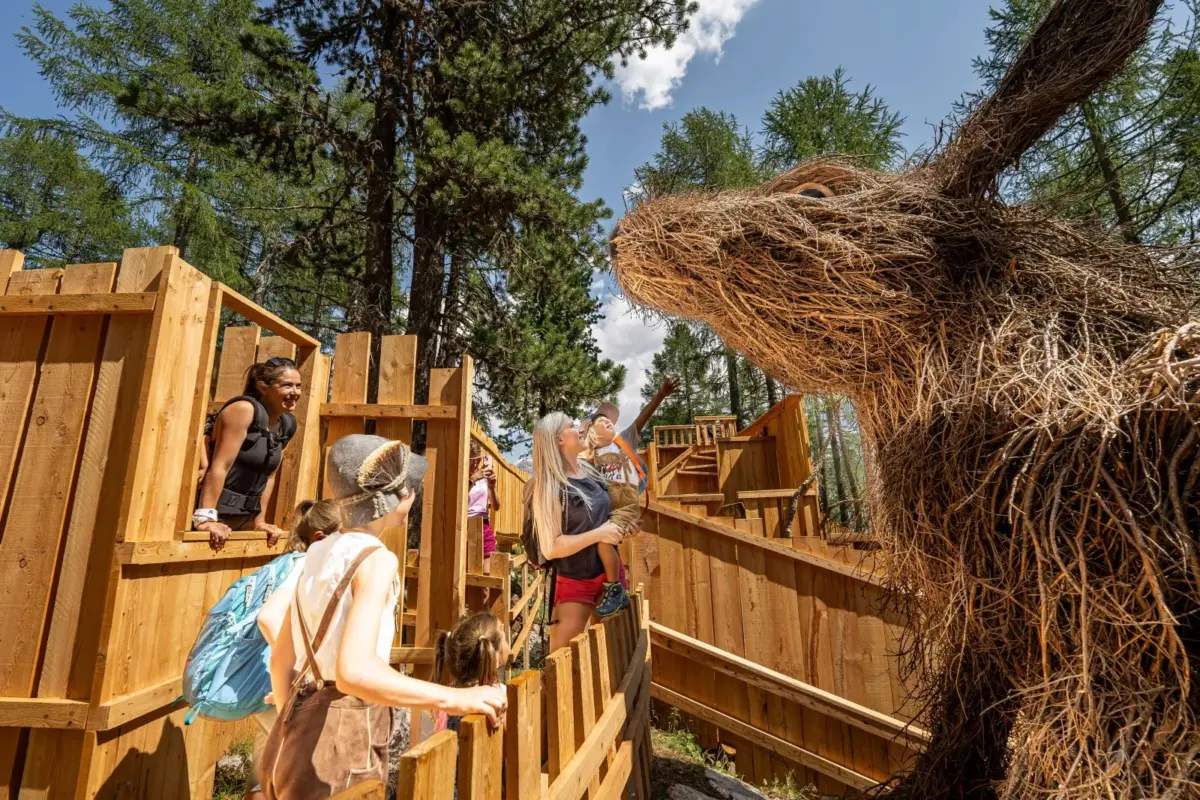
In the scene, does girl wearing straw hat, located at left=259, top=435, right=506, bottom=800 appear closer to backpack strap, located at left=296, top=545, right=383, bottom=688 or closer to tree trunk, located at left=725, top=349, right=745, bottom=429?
backpack strap, located at left=296, top=545, right=383, bottom=688

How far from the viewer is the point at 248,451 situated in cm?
299

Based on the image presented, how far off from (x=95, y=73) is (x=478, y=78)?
13.0m

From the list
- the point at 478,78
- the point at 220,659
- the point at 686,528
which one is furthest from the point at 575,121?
the point at 220,659

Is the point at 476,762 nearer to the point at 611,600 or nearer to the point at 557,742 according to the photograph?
the point at 557,742

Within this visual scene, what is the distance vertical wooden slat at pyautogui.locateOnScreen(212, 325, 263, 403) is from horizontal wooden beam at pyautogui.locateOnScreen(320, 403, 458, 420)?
2.07ft

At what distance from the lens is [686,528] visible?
16.2ft

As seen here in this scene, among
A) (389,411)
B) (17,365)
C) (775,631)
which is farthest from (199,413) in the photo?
(775,631)

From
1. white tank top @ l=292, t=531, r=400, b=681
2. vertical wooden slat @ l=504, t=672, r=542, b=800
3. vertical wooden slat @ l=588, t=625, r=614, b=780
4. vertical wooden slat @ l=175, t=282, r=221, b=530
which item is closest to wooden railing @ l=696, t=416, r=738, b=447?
vertical wooden slat @ l=588, t=625, r=614, b=780

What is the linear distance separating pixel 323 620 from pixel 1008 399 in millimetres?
2086

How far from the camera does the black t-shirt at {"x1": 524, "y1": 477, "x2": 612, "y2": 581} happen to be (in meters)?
2.77

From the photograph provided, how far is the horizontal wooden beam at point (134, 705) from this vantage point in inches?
80.7

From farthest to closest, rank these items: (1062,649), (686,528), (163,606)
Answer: (686,528), (163,606), (1062,649)

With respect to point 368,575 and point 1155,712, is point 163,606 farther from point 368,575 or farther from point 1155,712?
point 1155,712

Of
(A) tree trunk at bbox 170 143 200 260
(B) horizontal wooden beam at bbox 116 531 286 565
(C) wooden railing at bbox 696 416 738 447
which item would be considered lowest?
(B) horizontal wooden beam at bbox 116 531 286 565
